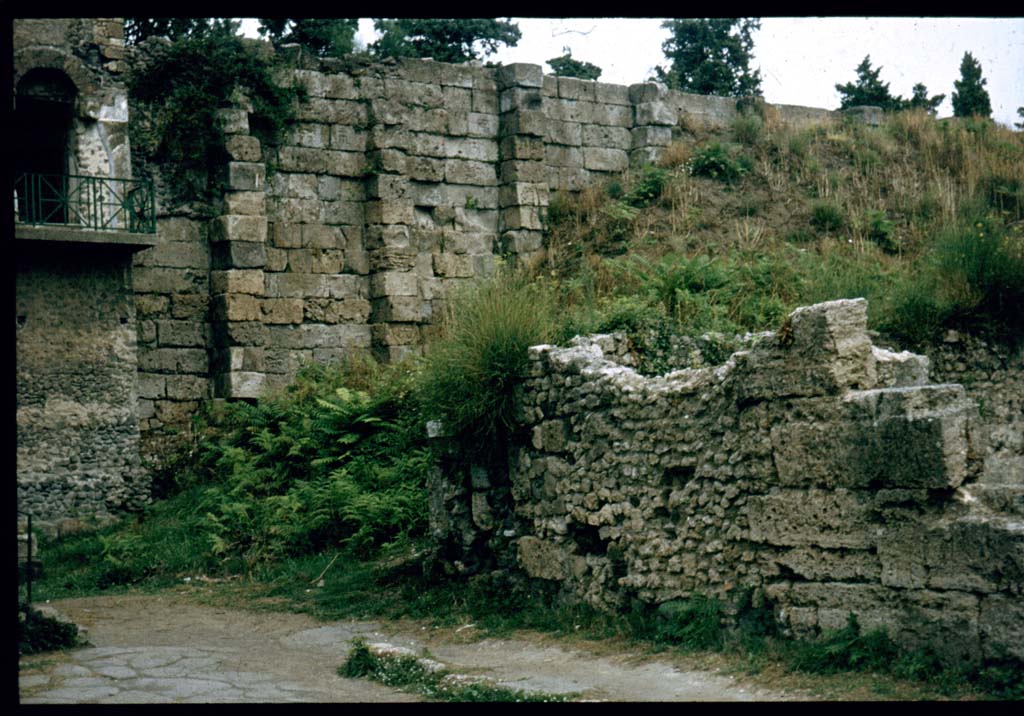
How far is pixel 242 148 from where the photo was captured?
54.7 ft

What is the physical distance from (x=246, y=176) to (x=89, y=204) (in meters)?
2.43

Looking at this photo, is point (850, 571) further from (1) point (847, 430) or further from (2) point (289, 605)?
(2) point (289, 605)

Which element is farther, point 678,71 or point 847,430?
point 678,71

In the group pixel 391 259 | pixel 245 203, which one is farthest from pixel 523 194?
pixel 245 203

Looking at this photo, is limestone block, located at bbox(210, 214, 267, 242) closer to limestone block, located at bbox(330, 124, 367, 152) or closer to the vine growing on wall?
the vine growing on wall

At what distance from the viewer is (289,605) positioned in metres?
11.3

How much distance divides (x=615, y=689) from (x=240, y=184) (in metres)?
11.1

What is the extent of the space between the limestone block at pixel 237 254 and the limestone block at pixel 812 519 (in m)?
10.1

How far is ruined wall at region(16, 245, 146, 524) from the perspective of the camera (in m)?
14.5

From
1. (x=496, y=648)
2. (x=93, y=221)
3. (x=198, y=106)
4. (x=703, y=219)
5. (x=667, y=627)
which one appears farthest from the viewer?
(x=703, y=219)

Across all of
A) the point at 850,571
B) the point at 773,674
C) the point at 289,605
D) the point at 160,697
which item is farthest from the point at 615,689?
the point at 289,605

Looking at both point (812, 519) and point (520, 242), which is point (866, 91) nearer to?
point (520, 242)

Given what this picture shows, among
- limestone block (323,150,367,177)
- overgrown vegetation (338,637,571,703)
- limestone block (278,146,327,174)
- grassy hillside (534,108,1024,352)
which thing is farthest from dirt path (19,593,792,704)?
limestone block (323,150,367,177)

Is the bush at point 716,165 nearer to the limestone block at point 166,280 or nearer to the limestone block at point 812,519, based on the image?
the limestone block at point 166,280
